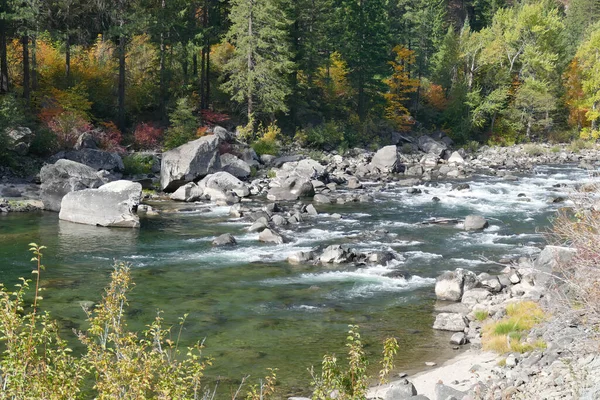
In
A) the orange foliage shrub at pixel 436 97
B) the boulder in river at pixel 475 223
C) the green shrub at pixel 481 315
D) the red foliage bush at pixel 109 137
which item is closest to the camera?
the green shrub at pixel 481 315

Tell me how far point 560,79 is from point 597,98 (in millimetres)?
6306

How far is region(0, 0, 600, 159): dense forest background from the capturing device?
40.8m

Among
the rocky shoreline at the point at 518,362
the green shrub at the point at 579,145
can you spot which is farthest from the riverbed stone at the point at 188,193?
the green shrub at the point at 579,145

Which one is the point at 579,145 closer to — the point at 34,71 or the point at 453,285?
the point at 453,285

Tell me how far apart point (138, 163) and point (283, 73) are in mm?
16304

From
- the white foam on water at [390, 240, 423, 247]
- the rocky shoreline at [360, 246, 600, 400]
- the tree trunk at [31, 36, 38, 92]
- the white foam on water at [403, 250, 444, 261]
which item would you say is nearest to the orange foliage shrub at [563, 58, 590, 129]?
the white foam on water at [390, 240, 423, 247]

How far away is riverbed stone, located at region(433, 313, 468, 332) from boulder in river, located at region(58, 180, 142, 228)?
1490 cm

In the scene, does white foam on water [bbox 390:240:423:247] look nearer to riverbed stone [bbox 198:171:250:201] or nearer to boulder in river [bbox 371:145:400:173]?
riverbed stone [bbox 198:171:250:201]

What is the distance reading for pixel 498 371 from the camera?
38.0 feet

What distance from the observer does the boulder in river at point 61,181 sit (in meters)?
28.3

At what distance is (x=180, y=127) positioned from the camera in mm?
42094

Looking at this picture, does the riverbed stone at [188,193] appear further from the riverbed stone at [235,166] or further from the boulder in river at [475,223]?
the boulder in river at [475,223]

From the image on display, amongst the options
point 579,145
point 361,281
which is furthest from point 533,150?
point 361,281

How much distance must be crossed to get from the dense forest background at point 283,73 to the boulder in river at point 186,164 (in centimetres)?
687
